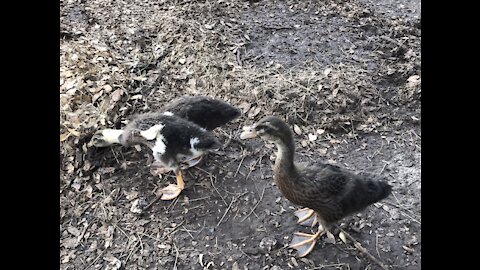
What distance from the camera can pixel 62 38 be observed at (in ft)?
19.2

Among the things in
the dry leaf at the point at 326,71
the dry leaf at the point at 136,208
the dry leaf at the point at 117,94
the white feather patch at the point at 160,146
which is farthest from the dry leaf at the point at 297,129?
the dry leaf at the point at 117,94

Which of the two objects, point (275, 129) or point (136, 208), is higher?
point (275, 129)

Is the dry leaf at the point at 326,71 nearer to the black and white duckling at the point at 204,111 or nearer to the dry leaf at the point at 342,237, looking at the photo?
the black and white duckling at the point at 204,111

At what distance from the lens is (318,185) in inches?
140

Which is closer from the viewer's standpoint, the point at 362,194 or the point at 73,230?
the point at 362,194

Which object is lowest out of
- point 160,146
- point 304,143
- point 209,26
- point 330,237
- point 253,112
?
point 330,237

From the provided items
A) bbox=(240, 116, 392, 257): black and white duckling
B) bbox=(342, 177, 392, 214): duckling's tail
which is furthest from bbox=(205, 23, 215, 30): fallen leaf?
bbox=(342, 177, 392, 214): duckling's tail

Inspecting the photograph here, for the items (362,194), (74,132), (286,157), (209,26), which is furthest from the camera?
(209,26)

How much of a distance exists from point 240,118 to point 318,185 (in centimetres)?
161

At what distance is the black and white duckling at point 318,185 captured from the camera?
3521mm

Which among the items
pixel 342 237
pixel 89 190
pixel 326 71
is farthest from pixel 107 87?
pixel 342 237

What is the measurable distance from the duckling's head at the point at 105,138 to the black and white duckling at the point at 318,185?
4.67 ft

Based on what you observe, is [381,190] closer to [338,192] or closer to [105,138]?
[338,192]

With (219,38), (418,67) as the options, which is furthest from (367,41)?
(219,38)
